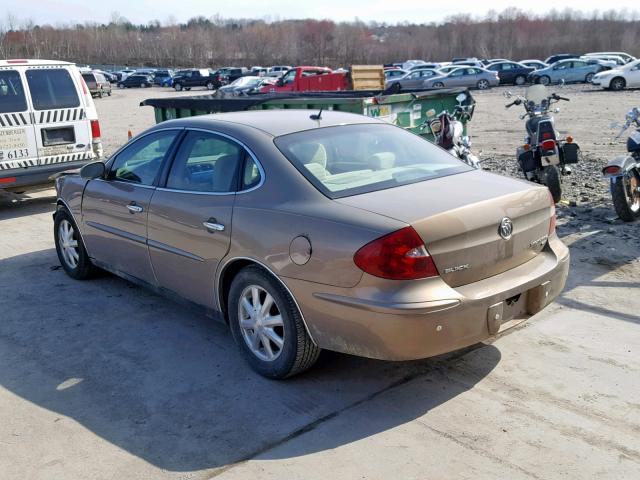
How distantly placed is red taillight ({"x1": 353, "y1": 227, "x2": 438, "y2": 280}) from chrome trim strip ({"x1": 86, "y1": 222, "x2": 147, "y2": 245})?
2.27 m

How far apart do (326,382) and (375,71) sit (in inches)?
586

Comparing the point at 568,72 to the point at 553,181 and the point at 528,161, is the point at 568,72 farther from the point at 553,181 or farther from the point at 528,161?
the point at 553,181

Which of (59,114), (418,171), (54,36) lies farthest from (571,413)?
(54,36)

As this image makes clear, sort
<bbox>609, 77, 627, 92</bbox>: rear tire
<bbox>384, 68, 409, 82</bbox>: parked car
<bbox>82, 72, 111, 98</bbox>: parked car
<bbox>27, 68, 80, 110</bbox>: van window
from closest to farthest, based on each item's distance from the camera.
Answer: <bbox>27, 68, 80, 110</bbox>: van window < <bbox>609, 77, 627, 92</bbox>: rear tire < <bbox>82, 72, 111, 98</bbox>: parked car < <bbox>384, 68, 409, 82</bbox>: parked car

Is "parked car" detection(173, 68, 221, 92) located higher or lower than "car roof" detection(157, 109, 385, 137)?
lower

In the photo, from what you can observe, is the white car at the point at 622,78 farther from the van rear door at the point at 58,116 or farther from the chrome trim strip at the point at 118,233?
the chrome trim strip at the point at 118,233

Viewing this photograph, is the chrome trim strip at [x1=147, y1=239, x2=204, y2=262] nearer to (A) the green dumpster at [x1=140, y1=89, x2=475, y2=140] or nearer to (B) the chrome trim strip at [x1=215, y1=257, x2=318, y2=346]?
(B) the chrome trim strip at [x1=215, y1=257, x2=318, y2=346]

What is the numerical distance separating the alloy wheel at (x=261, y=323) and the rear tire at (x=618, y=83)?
32846 mm

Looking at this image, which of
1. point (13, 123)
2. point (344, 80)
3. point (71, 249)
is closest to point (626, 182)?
point (71, 249)

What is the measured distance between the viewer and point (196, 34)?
11706cm

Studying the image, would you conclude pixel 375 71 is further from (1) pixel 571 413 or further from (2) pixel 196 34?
(2) pixel 196 34

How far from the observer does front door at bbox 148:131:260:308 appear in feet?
14.5

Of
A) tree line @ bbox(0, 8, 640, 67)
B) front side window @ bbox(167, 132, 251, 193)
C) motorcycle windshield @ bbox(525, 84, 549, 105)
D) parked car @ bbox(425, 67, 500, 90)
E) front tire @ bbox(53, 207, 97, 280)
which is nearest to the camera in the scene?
front side window @ bbox(167, 132, 251, 193)

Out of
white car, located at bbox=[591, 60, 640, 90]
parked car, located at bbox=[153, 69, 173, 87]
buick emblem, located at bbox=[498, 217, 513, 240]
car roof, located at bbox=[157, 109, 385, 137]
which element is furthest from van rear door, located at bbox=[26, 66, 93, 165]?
parked car, located at bbox=[153, 69, 173, 87]
